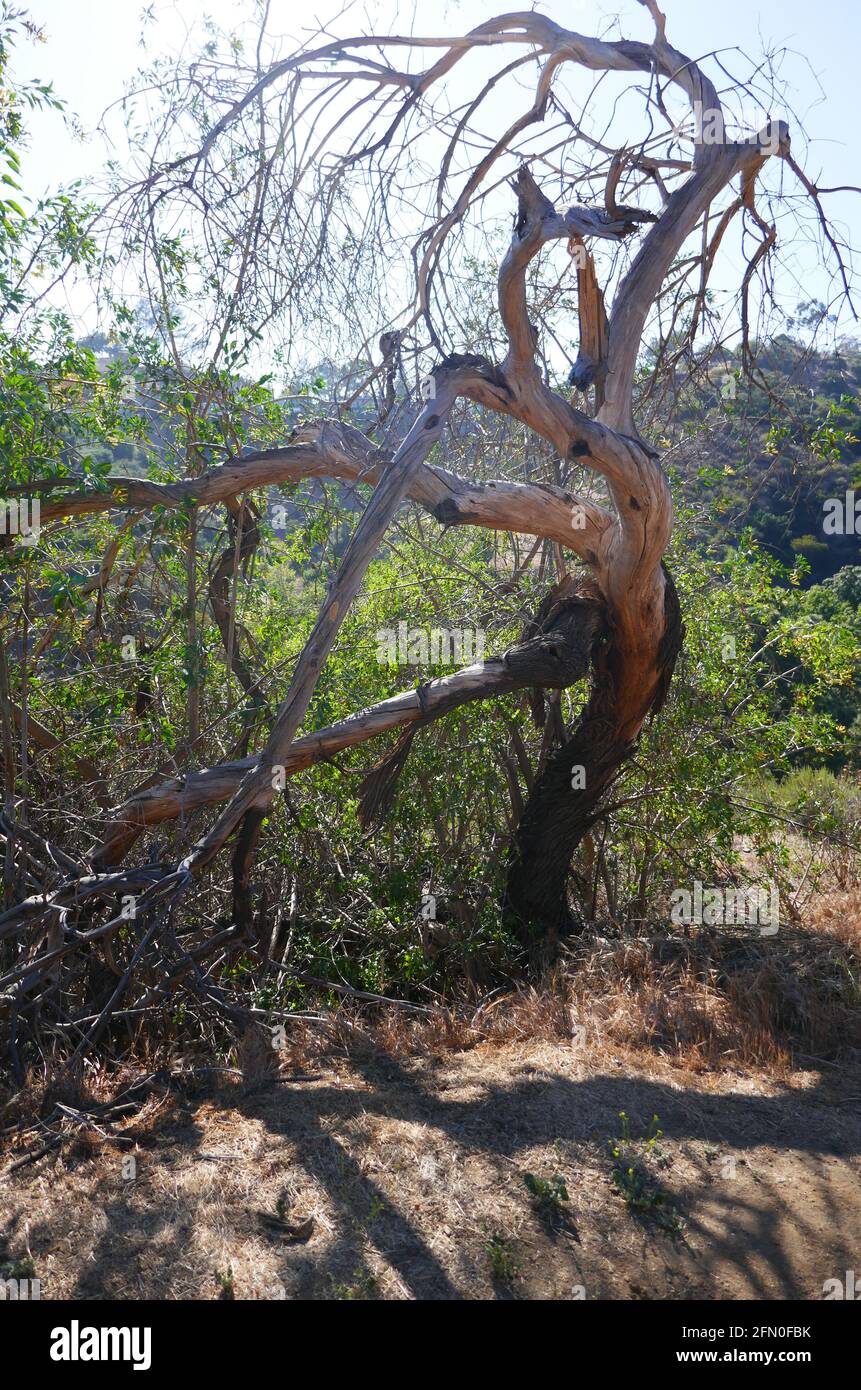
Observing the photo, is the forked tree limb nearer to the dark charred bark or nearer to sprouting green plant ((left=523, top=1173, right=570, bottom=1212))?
the dark charred bark

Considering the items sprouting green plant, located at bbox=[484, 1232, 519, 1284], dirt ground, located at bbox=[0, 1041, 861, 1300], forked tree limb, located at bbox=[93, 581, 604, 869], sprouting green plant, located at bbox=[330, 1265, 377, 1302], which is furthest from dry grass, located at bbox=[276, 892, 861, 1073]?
sprouting green plant, located at bbox=[330, 1265, 377, 1302]

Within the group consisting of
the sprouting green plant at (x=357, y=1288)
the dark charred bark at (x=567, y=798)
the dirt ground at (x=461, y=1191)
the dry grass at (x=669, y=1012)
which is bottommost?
the sprouting green plant at (x=357, y=1288)

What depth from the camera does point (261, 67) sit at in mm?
4770

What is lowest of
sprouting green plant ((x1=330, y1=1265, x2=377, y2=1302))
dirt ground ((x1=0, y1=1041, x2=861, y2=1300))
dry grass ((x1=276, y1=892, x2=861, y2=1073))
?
sprouting green plant ((x1=330, y1=1265, x2=377, y2=1302))

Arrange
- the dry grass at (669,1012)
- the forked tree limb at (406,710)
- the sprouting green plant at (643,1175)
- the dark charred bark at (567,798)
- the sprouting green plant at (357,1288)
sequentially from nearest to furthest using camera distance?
the sprouting green plant at (357,1288), the sprouting green plant at (643,1175), the dry grass at (669,1012), the forked tree limb at (406,710), the dark charred bark at (567,798)

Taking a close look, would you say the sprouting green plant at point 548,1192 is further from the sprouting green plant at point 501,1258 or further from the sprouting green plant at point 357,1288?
the sprouting green plant at point 357,1288

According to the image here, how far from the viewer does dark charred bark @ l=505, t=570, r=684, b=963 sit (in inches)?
223

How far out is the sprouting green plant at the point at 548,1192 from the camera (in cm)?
334

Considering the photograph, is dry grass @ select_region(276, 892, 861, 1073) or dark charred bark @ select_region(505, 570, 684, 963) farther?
dark charred bark @ select_region(505, 570, 684, 963)

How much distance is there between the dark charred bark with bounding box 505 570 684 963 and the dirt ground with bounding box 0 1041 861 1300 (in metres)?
1.51

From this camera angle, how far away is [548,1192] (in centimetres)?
336

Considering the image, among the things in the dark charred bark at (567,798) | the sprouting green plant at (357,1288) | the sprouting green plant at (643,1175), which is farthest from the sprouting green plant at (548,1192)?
Result: the dark charred bark at (567,798)

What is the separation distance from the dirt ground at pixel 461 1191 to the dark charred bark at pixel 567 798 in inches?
59.4

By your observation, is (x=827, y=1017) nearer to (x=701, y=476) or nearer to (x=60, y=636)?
(x=701, y=476)
